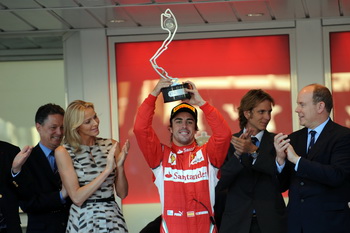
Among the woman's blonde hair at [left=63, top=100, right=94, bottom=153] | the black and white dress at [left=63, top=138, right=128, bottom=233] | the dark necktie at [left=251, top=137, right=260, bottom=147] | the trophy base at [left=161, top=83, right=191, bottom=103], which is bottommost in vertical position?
the black and white dress at [left=63, top=138, right=128, bottom=233]

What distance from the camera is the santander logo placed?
5758 mm

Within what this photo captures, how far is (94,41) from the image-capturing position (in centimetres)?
909

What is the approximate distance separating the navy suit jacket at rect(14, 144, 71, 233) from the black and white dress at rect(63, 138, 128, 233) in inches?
9.4

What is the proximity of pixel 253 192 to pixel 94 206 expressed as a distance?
1203mm

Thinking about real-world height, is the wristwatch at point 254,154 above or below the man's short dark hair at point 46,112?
below

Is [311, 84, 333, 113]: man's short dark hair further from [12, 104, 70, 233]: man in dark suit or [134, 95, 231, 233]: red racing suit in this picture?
[12, 104, 70, 233]: man in dark suit

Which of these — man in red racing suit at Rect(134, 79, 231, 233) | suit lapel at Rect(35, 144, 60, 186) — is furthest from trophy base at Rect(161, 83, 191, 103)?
suit lapel at Rect(35, 144, 60, 186)

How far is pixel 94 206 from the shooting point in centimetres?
600

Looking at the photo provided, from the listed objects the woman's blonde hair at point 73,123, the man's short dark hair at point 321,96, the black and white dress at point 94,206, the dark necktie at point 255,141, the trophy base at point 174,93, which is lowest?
the black and white dress at point 94,206

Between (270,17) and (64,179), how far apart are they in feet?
11.6

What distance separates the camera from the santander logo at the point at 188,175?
5.76 meters

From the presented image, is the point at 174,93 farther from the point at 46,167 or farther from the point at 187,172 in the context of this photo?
the point at 46,167

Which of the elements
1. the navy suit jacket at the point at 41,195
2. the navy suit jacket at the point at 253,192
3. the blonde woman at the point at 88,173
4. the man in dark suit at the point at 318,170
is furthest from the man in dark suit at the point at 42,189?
the man in dark suit at the point at 318,170

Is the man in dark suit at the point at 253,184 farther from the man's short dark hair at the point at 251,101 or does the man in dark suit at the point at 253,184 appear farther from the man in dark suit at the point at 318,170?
the man in dark suit at the point at 318,170
